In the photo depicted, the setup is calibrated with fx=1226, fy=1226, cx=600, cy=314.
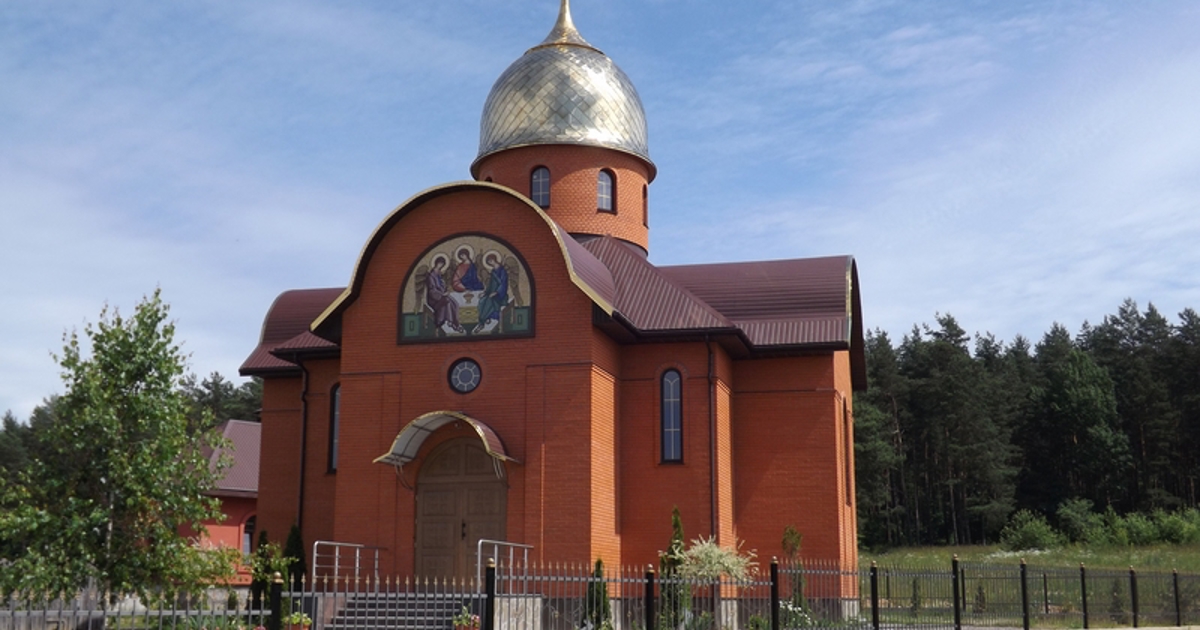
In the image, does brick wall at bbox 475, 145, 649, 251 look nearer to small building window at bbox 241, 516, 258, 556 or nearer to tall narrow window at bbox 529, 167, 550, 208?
tall narrow window at bbox 529, 167, 550, 208

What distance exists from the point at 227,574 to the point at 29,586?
6.21 feet

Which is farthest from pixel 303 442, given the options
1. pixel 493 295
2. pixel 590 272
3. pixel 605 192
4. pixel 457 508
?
pixel 605 192

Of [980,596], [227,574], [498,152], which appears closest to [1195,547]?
[980,596]

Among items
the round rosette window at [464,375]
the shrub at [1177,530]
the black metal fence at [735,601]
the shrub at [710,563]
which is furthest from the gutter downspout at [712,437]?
the shrub at [1177,530]

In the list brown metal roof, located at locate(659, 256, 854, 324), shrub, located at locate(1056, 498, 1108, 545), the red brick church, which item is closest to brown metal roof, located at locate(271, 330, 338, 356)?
the red brick church

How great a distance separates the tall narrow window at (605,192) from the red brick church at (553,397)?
877mm

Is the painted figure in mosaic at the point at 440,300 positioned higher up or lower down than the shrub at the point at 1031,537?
higher up

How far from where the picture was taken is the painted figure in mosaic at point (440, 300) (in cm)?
1802

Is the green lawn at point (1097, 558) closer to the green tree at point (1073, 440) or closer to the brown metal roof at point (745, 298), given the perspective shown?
the green tree at point (1073, 440)

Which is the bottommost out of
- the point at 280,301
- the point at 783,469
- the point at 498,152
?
the point at 783,469

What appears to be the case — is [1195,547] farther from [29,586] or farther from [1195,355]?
[29,586]

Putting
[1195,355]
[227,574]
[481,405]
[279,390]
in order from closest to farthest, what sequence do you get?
[227,574] → [481,405] → [279,390] → [1195,355]

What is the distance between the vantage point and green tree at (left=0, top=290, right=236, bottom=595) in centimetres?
1171

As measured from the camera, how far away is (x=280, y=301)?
2262cm
